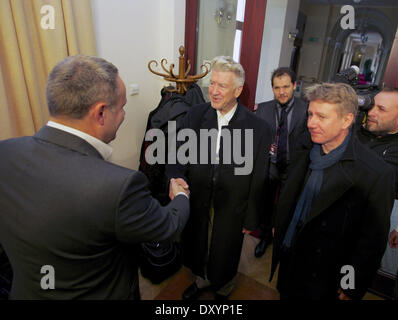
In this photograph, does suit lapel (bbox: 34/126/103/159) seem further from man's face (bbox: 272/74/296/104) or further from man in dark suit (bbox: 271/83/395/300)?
man's face (bbox: 272/74/296/104)

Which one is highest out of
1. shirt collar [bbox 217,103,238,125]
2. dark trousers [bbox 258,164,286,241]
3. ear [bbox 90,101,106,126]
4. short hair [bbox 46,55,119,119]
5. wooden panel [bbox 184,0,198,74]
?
wooden panel [bbox 184,0,198,74]

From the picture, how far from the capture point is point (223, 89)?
5.36 feet

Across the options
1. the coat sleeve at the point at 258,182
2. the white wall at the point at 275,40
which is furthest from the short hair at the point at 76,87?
the white wall at the point at 275,40

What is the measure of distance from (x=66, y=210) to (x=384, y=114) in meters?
1.75

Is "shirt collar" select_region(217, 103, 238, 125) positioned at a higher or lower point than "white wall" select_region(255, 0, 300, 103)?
lower

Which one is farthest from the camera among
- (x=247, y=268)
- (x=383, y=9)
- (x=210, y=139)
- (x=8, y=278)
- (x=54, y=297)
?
(x=247, y=268)

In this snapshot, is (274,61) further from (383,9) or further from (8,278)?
(8,278)

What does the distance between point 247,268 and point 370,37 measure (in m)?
2.26

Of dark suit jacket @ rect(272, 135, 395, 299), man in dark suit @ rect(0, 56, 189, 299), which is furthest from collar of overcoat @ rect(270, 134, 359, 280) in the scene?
man in dark suit @ rect(0, 56, 189, 299)

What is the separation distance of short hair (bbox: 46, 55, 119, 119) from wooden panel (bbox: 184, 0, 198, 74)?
210 centimetres

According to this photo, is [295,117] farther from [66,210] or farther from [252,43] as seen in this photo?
[66,210]

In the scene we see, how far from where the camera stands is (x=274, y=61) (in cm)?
265

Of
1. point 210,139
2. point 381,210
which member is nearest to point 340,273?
point 381,210

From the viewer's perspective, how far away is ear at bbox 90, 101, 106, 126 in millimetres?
857
